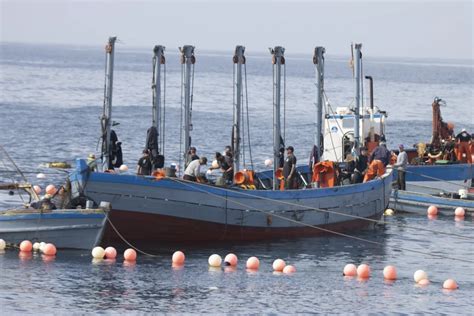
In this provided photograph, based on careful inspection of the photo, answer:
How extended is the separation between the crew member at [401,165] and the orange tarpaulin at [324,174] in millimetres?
7209

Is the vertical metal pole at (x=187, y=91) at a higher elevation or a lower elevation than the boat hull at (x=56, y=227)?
higher

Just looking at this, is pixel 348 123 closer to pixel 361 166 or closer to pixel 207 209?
pixel 361 166

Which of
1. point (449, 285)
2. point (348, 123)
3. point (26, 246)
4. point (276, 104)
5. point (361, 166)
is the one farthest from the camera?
point (348, 123)

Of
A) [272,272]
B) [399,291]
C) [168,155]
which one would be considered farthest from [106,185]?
[168,155]

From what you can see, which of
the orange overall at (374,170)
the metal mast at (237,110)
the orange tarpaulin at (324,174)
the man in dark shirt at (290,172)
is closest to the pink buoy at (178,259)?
the man in dark shirt at (290,172)

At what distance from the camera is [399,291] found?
3062cm

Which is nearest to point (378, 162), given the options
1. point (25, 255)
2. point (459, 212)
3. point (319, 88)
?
point (319, 88)

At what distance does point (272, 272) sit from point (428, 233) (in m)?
10.0

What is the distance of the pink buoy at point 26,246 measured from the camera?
32.7 metres

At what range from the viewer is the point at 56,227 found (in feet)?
107

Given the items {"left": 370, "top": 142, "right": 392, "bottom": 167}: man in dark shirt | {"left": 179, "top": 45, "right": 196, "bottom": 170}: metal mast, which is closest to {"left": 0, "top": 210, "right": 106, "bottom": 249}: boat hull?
{"left": 179, "top": 45, "right": 196, "bottom": 170}: metal mast

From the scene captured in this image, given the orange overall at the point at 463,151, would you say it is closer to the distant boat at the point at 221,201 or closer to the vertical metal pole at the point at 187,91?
the distant boat at the point at 221,201

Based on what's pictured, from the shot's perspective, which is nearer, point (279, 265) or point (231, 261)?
point (279, 265)

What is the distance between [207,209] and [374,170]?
26.2ft
